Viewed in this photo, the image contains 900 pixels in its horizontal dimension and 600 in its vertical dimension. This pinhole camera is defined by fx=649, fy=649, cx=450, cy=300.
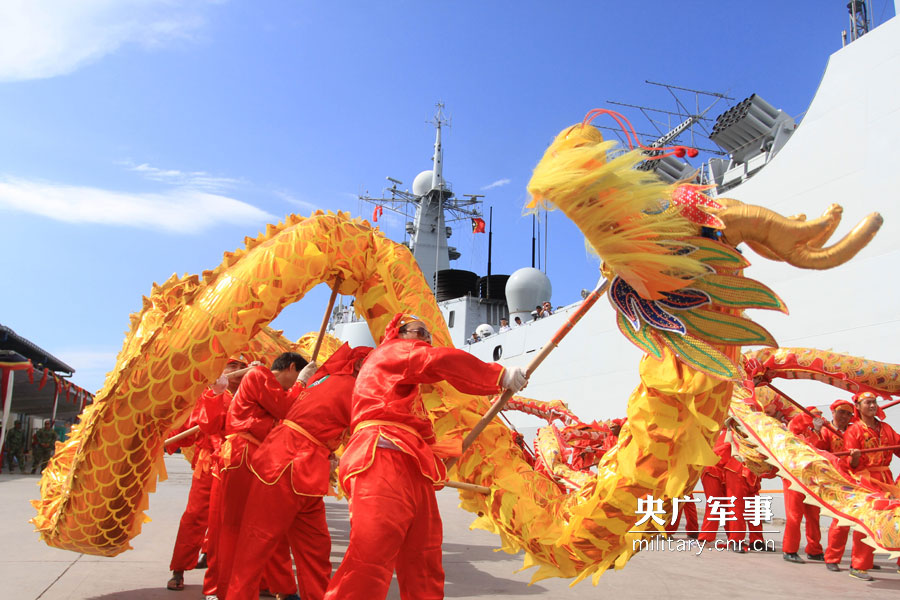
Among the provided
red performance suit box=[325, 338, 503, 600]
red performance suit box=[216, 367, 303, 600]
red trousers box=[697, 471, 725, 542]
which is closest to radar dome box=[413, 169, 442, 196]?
red trousers box=[697, 471, 725, 542]

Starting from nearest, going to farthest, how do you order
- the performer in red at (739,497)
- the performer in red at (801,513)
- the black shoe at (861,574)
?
the black shoe at (861,574), the performer in red at (801,513), the performer in red at (739,497)

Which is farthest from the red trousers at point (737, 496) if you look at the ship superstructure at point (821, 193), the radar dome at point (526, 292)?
the radar dome at point (526, 292)

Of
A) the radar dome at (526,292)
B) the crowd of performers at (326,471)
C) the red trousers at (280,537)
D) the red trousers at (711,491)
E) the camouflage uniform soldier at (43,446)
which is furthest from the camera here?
the radar dome at (526,292)

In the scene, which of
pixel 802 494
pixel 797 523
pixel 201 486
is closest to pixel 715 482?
pixel 797 523

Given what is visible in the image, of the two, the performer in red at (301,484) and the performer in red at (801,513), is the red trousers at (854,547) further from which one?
the performer in red at (301,484)

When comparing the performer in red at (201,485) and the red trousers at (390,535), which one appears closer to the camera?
the red trousers at (390,535)

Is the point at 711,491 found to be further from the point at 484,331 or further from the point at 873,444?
the point at 484,331

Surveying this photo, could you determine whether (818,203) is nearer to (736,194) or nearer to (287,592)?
(736,194)

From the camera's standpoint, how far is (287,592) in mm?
3906

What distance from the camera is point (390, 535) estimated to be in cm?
247

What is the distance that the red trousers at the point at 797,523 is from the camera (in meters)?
6.22

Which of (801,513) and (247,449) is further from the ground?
(247,449)

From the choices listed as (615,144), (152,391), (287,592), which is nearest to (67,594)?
(287,592)

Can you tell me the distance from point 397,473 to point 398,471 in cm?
1
